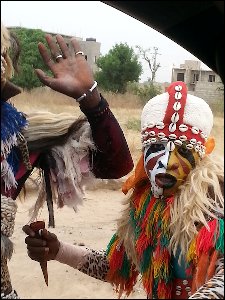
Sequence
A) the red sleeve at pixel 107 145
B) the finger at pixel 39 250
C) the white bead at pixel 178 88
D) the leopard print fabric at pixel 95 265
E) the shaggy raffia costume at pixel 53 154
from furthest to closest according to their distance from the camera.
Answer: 1. the leopard print fabric at pixel 95 265
2. the white bead at pixel 178 88
3. the finger at pixel 39 250
4. the red sleeve at pixel 107 145
5. the shaggy raffia costume at pixel 53 154

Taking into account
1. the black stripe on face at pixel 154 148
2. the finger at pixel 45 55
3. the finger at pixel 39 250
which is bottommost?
the finger at pixel 39 250

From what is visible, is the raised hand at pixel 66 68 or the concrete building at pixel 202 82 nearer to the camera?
the concrete building at pixel 202 82

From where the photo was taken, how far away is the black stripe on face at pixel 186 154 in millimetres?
1835

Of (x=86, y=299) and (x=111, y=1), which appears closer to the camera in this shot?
(x=111, y=1)

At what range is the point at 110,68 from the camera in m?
20.2

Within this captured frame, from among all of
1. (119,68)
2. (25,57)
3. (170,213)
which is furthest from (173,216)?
(119,68)

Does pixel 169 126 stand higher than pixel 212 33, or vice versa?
pixel 212 33

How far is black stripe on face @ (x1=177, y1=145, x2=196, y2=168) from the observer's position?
184 cm

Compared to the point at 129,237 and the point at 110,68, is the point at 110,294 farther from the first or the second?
the point at 110,68

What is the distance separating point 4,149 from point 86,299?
3020mm

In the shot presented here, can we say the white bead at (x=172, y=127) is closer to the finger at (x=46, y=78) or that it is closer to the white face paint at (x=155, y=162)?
the white face paint at (x=155, y=162)

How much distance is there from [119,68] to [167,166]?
19624mm

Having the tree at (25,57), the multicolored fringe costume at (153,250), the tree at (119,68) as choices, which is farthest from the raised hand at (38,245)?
the tree at (119,68)

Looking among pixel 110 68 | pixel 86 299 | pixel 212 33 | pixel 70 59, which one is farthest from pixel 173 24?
pixel 110 68
